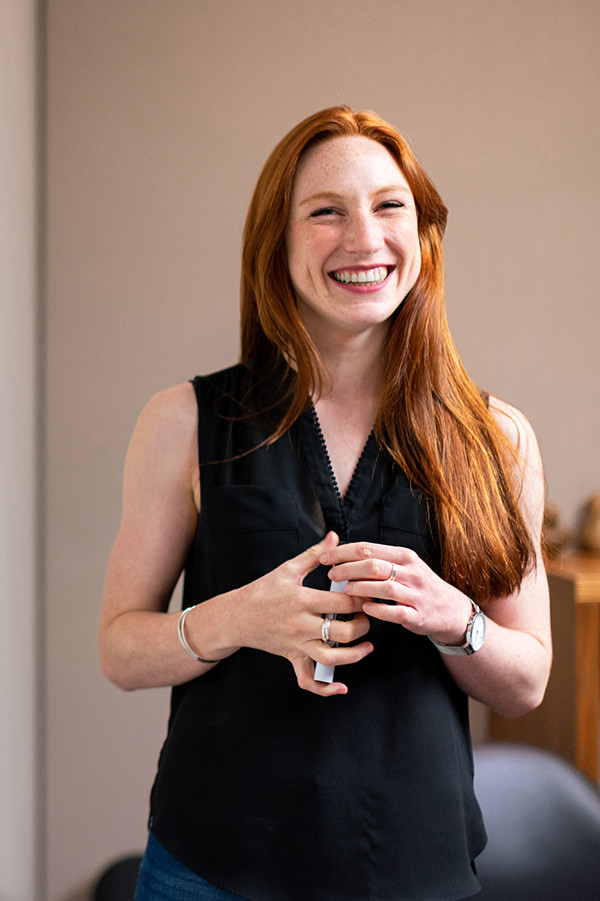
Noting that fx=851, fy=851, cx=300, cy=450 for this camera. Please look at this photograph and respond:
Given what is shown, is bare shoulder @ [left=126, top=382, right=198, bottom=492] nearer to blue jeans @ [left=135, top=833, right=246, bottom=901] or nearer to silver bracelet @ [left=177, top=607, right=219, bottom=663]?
silver bracelet @ [left=177, top=607, right=219, bottom=663]

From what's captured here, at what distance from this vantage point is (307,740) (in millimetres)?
1077

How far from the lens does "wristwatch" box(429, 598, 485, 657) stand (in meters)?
1.06

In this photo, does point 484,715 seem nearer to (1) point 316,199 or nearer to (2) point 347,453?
(2) point 347,453

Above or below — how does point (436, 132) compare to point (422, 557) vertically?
above

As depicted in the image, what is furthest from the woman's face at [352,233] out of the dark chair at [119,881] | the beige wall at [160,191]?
the dark chair at [119,881]

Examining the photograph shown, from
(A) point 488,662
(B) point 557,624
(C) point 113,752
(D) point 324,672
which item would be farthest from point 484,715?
(D) point 324,672

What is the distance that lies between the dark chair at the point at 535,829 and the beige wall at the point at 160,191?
3.07 ft

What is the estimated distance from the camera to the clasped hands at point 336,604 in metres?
0.99

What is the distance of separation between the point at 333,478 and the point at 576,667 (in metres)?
1.37

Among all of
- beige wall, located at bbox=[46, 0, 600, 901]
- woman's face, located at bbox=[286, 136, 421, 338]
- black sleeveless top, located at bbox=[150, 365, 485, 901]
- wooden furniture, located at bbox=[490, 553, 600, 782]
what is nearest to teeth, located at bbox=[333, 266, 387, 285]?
woman's face, located at bbox=[286, 136, 421, 338]

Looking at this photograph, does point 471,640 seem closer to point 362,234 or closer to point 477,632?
point 477,632

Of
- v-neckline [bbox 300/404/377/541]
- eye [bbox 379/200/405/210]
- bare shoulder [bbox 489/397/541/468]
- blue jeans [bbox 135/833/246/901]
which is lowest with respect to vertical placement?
blue jeans [bbox 135/833/246/901]

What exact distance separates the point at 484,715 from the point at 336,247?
187 cm

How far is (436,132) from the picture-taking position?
2424 millimetres
